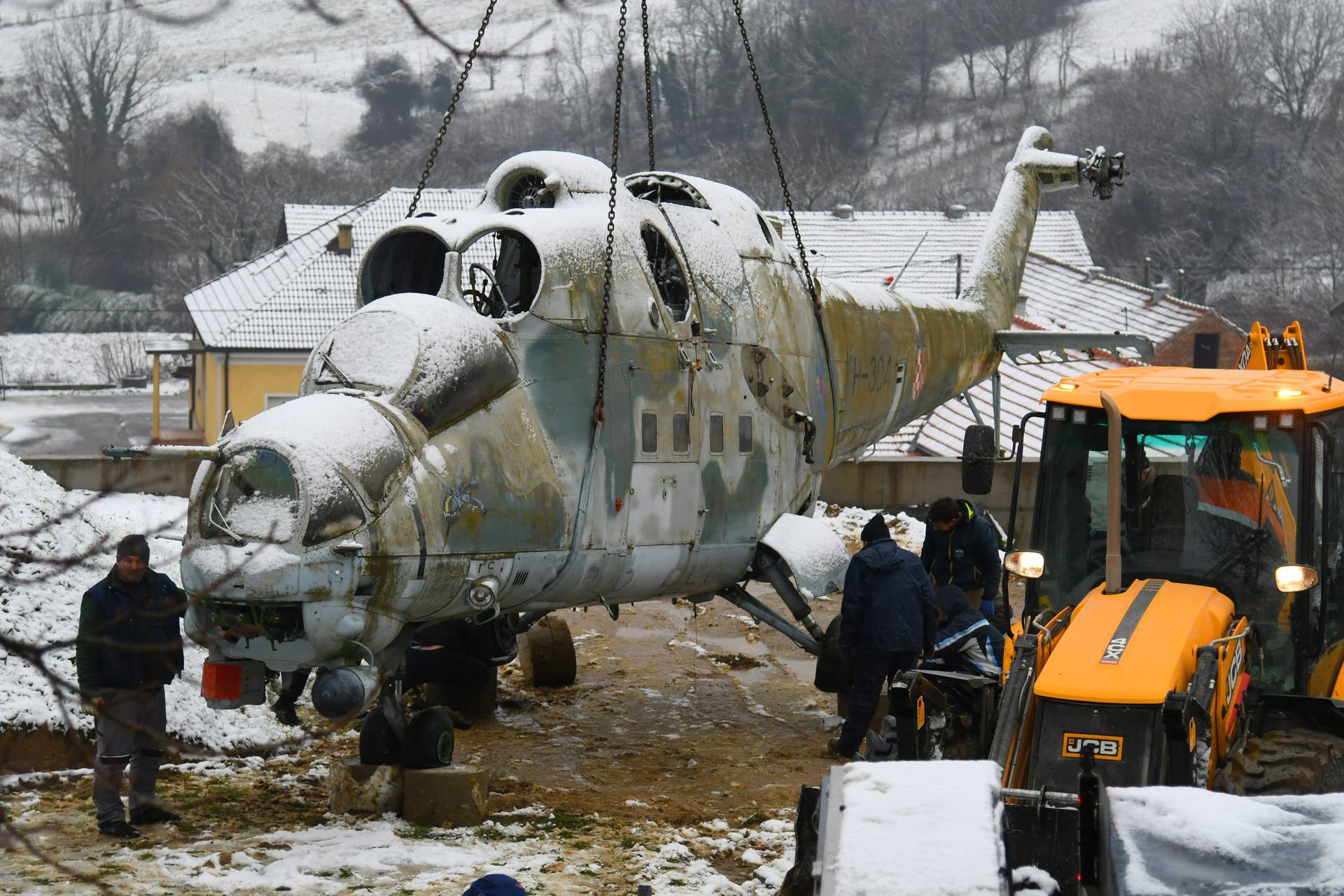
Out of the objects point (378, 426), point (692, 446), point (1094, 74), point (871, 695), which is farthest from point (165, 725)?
point (1094, 74)

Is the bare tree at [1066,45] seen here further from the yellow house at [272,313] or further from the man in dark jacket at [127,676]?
the man in dark jacket at [127,676]

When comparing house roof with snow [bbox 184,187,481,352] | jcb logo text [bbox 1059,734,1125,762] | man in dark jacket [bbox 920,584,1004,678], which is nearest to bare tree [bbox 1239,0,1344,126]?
house roof with snow [bbox 184,187,481,352]

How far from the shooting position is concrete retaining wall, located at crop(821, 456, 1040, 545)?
797 inches

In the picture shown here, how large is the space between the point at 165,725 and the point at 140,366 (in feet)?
216

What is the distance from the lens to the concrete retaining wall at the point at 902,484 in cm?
2025

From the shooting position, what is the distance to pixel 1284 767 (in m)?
6.28

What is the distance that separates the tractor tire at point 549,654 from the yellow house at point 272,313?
2544cm

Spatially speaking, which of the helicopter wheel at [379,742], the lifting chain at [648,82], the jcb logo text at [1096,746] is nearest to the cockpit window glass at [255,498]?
the helicopter wheel at [379,742]

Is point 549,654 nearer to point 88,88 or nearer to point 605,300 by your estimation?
point 605,300

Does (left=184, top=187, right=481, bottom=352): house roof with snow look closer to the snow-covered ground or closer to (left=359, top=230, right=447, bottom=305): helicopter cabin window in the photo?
(left=359, top=230, right=447, bottom=305): helicopter cabin window

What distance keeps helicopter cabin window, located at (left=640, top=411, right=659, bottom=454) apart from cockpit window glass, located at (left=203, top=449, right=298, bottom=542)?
Result: 105 inches

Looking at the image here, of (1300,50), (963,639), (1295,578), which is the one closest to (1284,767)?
(1295,578)

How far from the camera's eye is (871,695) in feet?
33.7

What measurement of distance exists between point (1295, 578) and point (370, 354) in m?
5.12
